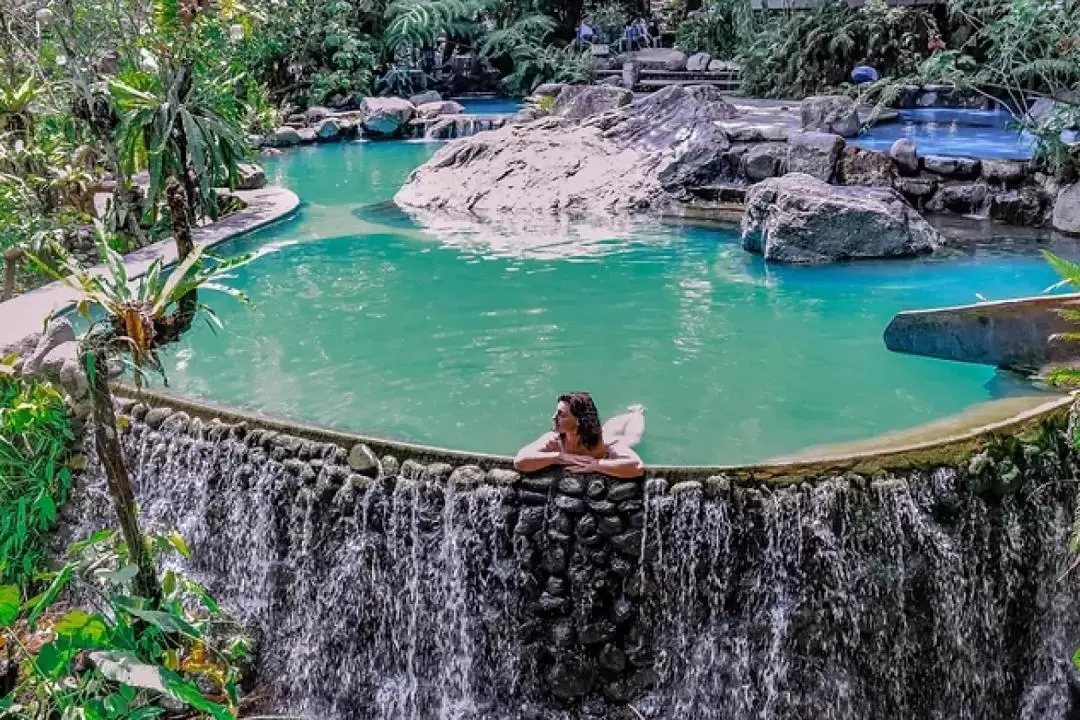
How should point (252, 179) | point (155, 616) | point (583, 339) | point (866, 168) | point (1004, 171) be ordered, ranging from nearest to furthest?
point (155, 616), point (583, 339), point (1004, 171), point (866, 168), point (252, 179)

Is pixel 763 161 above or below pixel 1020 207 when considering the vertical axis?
above

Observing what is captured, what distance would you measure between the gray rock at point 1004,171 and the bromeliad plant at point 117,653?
10.2 meters

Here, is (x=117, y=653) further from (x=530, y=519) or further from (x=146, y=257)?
(x=146, y=257)

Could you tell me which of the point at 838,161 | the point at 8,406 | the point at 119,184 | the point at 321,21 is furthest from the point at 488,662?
the point at 321,21

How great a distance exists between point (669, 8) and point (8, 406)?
2669 cm

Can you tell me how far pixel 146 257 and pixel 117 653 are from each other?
23.2ft

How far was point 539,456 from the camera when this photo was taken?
5574 mm

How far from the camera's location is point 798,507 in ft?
18.2

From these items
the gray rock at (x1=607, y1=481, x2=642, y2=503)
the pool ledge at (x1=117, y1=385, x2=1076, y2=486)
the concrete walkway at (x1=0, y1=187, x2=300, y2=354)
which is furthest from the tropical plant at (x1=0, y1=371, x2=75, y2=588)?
the gray rock at (x1=607, y1=481, x2=642, y2=503)

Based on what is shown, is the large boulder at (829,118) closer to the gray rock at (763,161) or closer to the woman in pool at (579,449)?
the gray rock at (763,161)

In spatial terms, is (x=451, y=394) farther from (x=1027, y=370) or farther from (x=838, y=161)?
(x=838, y=161)

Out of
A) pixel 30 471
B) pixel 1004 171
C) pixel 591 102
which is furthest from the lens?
pixel 591 102

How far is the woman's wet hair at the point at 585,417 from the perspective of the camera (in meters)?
5.46

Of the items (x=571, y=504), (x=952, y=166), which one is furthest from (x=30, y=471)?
(x=952, y=166)
